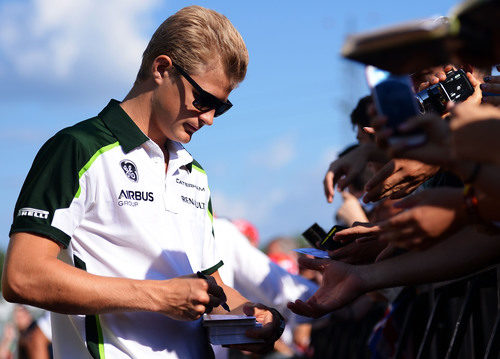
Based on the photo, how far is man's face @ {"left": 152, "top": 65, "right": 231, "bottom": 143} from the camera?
317cm

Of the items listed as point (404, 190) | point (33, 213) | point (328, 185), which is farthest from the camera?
point (328, 185)

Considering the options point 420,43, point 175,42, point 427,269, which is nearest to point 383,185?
point 427,269

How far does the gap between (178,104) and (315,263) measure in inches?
37.7

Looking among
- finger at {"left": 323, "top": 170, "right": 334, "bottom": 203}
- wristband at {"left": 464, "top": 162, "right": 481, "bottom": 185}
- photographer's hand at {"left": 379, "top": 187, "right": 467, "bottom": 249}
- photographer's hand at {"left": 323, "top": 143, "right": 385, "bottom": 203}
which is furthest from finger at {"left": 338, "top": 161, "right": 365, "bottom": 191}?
wristband at {"left": 464, "top": 162, "right": 481, "bottom": 185}

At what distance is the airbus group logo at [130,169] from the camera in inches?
116

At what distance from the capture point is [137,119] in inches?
125

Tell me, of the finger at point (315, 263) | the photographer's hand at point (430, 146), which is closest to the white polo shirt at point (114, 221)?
the finger at point (315, 263)

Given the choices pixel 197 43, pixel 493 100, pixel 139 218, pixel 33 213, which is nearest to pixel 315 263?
pixel 139 218

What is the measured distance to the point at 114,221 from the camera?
9.41 ft

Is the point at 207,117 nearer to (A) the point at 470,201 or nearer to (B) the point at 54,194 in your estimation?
(B) the point at 54,194

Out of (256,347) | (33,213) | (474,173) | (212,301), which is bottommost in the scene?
(256,347)

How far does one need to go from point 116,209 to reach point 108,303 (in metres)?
0.42

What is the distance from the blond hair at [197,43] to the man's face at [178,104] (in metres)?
0.05

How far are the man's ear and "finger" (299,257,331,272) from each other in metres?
1.05
